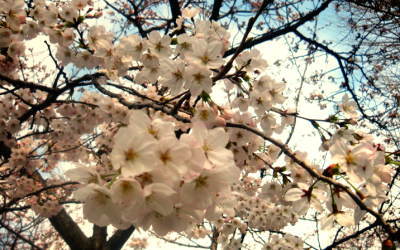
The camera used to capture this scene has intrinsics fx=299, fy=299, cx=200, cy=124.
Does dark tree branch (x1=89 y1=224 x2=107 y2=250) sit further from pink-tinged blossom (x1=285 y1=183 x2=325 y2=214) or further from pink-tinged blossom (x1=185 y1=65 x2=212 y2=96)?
pink-tinged blossom (x1=285 y1=183 x2=325 y2=214)

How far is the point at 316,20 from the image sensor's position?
5.19m

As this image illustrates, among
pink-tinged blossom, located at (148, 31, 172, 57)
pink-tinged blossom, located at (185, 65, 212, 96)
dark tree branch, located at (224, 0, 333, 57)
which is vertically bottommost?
pink-tinged blossom, located at (185, 65, 212, 96)

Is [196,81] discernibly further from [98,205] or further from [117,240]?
[117,240]

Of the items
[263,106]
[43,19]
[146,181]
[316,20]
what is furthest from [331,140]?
[316,20]

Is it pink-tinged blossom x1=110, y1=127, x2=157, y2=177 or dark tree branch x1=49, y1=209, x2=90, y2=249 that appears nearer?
pink-tinged blossom x1=110, y1=127, x2=157, y2=177

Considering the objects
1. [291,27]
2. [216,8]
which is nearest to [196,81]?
[291,27]

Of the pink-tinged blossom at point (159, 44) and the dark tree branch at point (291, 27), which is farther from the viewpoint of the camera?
the dark tree branch at point (291, 27)

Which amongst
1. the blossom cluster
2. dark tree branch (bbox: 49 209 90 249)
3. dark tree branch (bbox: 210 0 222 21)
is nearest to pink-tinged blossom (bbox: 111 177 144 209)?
the blossom cluster

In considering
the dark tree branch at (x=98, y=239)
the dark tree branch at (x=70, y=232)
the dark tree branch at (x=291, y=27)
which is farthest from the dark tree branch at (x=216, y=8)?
the dark tree branch at (x=70, y=232)

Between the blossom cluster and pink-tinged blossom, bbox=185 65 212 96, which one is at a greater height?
pink-tinged blossom, bbox=185 65 212 96

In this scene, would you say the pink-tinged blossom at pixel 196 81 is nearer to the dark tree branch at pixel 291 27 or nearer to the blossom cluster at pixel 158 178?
the blossom cluster at pixel 158 178

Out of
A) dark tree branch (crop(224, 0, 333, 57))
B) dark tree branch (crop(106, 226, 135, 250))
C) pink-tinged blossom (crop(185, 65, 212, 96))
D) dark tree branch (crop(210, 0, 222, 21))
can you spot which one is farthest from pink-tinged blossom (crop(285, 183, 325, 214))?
dark tree branch (crop(106, 226, 135, 250))

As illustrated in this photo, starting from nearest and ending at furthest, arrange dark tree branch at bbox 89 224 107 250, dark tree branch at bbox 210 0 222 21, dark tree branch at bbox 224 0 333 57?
dark tree branch at bbox 224 0 333 57, dark tree branch at bbox 210 0 222 21, dark tree branch at bbox 89 224 107 250

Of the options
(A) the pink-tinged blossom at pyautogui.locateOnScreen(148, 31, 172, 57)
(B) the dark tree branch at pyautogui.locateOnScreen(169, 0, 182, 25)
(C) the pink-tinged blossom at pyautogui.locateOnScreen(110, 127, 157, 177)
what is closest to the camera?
(C) the pink-tinged blossom at pyautogui.locateOnScreen(110, 127, 157, 177)
